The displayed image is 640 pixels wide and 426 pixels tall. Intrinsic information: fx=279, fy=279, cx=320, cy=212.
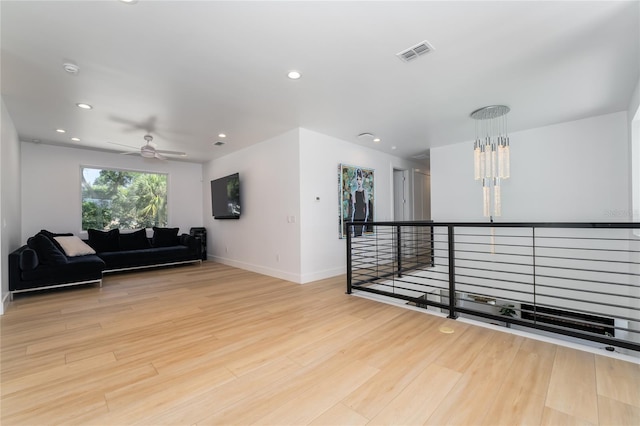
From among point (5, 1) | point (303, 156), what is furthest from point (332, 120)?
point (5, 1)

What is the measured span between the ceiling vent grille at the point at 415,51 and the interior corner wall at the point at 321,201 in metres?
2.37

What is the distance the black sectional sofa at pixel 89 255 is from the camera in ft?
12.9

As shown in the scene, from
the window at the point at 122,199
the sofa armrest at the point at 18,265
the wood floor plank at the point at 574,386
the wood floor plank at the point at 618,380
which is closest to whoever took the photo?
the wood floor plank at the point at 574,386

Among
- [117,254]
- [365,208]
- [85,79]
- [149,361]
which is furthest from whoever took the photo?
[365,208]

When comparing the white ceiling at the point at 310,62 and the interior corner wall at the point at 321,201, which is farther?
the interior corner wall at the point at 321,201

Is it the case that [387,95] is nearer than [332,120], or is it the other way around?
[387,95]

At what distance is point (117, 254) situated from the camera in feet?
18.0

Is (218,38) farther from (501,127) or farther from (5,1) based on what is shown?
(501,127)

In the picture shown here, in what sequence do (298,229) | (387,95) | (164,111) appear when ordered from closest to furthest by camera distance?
(387,95) → (164,111) → (298,229)

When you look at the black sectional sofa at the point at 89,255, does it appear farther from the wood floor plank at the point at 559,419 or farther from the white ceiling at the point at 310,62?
the wood floor plank at the point at 559,419

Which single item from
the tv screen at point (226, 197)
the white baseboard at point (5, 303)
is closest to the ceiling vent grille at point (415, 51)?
the tv screen at point (226, 197)

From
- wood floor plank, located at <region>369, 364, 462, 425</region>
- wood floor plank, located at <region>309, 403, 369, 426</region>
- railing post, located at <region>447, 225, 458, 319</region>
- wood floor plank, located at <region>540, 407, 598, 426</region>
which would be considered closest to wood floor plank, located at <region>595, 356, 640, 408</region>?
wood floor plank, located at <region>540, 407, 598, 426</region>

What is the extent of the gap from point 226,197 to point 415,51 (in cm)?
482

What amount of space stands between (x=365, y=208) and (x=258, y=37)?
412cm
